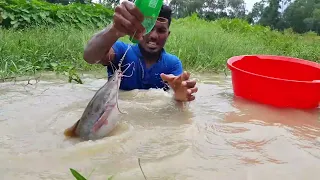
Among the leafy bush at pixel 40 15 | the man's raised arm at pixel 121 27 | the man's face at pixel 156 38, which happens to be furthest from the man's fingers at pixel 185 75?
the leafy bush at pixel 40 15

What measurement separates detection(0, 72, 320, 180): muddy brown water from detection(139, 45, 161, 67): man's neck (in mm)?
292

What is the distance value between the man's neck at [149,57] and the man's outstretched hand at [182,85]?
1.85 ft

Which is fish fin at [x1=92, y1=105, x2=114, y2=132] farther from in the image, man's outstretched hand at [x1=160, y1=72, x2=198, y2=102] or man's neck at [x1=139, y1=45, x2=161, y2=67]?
man's neck at [x1=139, y1=45, x2=161, y2=67]

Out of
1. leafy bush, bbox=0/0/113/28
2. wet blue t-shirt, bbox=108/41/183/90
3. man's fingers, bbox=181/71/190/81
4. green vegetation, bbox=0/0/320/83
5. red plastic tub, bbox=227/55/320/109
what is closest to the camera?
man's fingers, bbox=181/71/190/81

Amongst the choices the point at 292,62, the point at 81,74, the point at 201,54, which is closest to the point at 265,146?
the point at 292,62

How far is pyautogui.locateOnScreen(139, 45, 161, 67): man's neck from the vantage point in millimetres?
3661

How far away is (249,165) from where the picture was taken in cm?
200

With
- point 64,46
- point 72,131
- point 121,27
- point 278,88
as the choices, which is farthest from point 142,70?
point 64,46

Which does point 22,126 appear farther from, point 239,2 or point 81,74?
point 239,2

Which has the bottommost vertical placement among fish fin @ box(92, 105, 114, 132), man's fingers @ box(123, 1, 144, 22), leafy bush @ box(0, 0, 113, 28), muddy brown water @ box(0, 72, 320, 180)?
leafy bush @ box(0, 0, 113, 28)

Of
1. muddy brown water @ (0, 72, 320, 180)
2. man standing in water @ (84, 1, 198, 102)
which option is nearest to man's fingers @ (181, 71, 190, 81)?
man standing in water @ (84, 1, 198, 102)

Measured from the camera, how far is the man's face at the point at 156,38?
11.9 feet

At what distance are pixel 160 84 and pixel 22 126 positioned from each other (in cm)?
153

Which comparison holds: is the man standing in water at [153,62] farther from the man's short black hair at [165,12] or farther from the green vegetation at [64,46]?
the green vegetation at [64,46]
